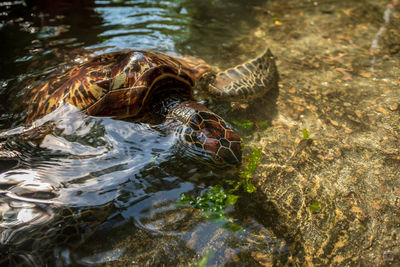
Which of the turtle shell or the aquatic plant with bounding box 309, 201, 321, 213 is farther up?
the turtle shell

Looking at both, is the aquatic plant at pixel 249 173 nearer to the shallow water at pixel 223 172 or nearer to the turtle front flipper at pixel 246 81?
the shallow water at pixel 223 172

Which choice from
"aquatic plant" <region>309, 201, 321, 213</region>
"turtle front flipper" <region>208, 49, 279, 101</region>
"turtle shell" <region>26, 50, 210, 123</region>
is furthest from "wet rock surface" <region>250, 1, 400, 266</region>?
"turtle shell" <region>26, 50, 210, 123</region>

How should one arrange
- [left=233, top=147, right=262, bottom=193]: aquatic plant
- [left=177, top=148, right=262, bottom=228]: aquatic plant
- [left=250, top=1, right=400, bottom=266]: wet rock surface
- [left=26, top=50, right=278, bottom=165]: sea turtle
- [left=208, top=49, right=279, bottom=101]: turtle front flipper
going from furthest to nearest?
Answer: [left=208, top=49, right=279, bottom=101]: turtle front flipper < [left=26, top=50, right=278, bottom=165]: sea turtle < [left=233, top=147, right=262, bottom=193]: aquatic plant < [left=177, top=148, right=262, bottom=228]: aquatic plant < [left=250, top=1, right=400, bottom=266]: wet rock surface

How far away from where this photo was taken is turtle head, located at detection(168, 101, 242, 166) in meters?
2.56

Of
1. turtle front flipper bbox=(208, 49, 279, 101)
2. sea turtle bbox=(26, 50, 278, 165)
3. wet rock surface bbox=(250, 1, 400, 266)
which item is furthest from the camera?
turtle front flipper bbox=(208, 49, 279, 101)

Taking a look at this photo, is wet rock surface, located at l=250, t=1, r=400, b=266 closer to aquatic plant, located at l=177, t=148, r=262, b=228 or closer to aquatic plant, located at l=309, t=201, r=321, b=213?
aquatic plant, located at l=309, t=201, r=321, b=213

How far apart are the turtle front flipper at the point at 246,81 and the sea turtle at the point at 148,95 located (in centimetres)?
1

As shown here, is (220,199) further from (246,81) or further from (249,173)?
(246,81)

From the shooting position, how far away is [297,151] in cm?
291

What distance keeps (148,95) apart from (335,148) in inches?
82.8

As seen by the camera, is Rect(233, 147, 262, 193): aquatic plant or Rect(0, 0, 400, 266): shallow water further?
Rect(233, 147, 262, 193): aquatic plant

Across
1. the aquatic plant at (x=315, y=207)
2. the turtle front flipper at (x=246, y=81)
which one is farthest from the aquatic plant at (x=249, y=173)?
the turtle front flipper at (x=246, y=81)

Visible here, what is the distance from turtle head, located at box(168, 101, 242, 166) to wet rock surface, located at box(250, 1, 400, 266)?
39 cm

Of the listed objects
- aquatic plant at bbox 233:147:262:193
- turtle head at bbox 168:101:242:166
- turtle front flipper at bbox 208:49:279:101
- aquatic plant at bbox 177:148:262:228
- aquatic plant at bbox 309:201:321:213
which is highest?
turtle front flipper at bbox 208:49:279:101
